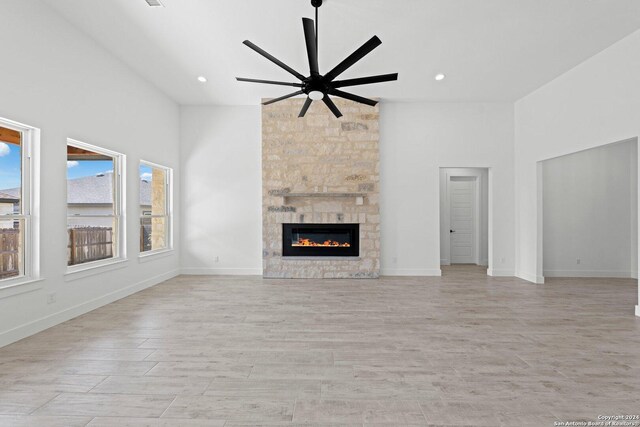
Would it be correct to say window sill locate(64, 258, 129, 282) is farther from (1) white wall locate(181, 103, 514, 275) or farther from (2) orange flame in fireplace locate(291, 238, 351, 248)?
(2) orange flame in fireplace locate(291, 238, 351, 248)

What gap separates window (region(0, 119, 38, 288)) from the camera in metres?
3.11

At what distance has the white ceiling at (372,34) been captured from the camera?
3.43 m

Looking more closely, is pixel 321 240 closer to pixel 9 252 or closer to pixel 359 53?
pixel 359 53

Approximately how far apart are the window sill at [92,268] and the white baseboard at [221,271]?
168 cm

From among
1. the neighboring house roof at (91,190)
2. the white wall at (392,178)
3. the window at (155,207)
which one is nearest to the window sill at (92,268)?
the window at (155,207)

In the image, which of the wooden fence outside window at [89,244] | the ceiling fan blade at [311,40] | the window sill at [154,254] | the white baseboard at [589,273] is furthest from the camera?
the white baseboard at [589,273]

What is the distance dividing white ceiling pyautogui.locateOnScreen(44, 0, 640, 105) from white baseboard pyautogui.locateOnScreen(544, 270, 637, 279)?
3.50 meters

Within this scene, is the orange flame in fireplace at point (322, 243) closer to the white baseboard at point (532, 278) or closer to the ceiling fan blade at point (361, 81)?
the white baseboard at point (532, 278)

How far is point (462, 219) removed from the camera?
8.24 m

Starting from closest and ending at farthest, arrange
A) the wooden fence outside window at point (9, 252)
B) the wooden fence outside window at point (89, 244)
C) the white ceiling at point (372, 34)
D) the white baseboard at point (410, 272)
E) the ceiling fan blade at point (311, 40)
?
the ceiling fan blade at point (311, 40) < the wooden fence outside window at point (9, 252) < the white ceiling at point (372, 34) < the wooden fence outside window at point (89, 244) < the white baseboard at point (410, 272)

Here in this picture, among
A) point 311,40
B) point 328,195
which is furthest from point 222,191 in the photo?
point 311,40

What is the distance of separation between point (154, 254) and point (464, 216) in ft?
22.7

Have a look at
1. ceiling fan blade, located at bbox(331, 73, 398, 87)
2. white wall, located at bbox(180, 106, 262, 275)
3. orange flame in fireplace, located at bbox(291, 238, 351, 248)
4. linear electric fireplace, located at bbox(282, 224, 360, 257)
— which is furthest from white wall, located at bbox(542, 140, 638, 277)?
white wall, located at bbox(180, 106, 262, 275)

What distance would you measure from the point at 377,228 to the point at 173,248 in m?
3.84
